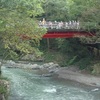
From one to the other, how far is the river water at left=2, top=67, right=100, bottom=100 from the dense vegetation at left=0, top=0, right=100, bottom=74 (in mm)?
3590

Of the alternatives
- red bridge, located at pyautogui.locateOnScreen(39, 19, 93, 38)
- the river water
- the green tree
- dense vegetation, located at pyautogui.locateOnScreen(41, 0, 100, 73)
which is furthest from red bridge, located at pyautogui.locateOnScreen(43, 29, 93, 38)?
the green tree

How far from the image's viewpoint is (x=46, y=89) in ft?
122

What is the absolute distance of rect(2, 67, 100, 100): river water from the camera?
108ft

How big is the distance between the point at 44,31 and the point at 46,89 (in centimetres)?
953

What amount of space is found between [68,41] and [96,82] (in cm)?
1637

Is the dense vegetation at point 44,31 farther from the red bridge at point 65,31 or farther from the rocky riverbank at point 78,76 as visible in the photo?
the rocky riverbank at point 78,76

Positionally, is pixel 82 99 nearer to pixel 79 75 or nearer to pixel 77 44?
pixel 79 75

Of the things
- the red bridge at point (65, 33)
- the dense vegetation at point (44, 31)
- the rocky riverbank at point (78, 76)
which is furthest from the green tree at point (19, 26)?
the red bridge at point (65, 33)

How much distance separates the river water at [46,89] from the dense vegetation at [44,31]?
11.8 feet

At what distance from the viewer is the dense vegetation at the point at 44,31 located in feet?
86.4

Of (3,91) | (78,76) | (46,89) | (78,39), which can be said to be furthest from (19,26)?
(78,39)

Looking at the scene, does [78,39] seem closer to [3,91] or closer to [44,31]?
[44,31]

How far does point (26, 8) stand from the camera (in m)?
27.3

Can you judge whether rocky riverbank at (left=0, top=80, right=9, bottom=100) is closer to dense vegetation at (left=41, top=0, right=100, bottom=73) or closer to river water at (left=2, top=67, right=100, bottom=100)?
river water at (left=2, top=67, right=100, bottom=100)
